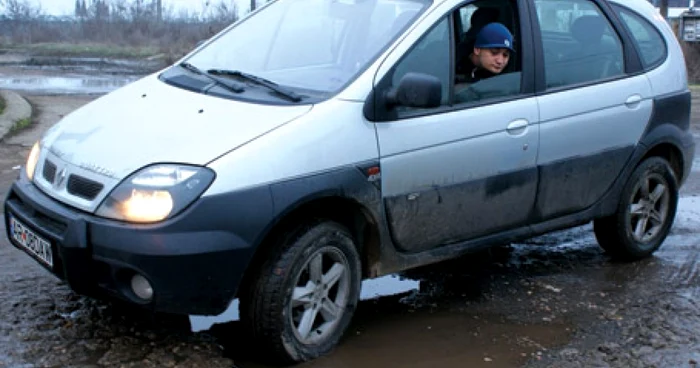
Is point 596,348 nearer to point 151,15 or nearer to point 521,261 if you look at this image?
point 521,261

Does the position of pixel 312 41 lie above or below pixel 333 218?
above

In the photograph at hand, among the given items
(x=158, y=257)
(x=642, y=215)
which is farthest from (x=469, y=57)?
(x=158, y=257)

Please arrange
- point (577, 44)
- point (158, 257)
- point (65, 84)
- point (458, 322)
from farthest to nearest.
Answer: point (65, 84), point (577, 44), point (458, 322), point (158, 257)

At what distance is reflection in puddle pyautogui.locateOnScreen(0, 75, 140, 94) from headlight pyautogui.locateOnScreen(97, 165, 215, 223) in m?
12.9

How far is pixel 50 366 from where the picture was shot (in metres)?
3.80

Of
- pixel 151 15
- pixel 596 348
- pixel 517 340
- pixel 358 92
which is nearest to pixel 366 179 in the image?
pixel 358 92

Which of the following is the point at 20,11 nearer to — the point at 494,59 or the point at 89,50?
the point at 89,50

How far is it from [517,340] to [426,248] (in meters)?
0.66

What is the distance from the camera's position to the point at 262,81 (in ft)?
14.2

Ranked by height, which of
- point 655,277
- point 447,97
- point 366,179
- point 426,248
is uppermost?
point 447,97

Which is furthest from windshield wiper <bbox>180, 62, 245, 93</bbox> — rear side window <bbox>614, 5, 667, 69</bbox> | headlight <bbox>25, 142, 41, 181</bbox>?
rear side window <bbox>614, 5, 667, 69</bbox>

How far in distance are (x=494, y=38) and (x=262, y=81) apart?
1306mm

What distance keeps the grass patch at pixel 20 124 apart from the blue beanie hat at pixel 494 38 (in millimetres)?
6659

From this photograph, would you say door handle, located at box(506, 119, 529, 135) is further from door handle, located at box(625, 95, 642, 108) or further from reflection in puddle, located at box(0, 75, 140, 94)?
reflection in puddle, located at box(0, 75, 140, 94)
